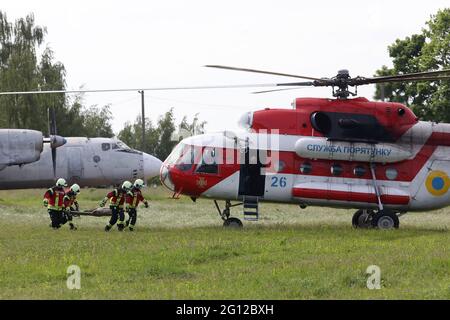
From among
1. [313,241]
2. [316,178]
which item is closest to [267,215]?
[316,178]

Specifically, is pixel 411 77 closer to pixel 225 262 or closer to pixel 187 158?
pixel 187 158

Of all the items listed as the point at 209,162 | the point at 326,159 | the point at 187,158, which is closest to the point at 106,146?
the point at 187,158

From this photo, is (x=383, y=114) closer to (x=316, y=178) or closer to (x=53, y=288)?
(x=316, y=178)

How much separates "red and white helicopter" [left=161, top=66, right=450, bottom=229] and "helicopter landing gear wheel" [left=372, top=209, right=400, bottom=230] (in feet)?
0.10

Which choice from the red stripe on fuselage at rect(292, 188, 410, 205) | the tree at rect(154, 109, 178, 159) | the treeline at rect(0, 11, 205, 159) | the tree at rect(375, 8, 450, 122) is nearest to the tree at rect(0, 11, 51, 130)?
the treeline at rect(0, 11, 205, 159)

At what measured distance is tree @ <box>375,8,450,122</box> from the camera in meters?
51.8

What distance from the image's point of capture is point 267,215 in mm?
35000

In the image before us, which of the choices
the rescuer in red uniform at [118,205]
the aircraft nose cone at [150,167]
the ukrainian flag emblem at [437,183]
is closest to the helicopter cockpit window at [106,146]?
the aircraft nose cone at [150,167]

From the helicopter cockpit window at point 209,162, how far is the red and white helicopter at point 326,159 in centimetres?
3

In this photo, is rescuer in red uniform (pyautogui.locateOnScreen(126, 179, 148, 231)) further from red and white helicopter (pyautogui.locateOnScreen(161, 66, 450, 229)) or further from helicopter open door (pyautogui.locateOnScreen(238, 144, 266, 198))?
helicopter open door (pyautogui.locateOnScreen(238, 144, 266, 198))

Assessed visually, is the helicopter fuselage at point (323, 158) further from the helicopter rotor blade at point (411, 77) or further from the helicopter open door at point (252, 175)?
the helicopter rotor blade at point (411, 77)

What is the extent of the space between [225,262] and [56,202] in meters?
9.60

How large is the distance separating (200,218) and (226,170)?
23.6 feet

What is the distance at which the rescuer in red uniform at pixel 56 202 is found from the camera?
84.4 ft
